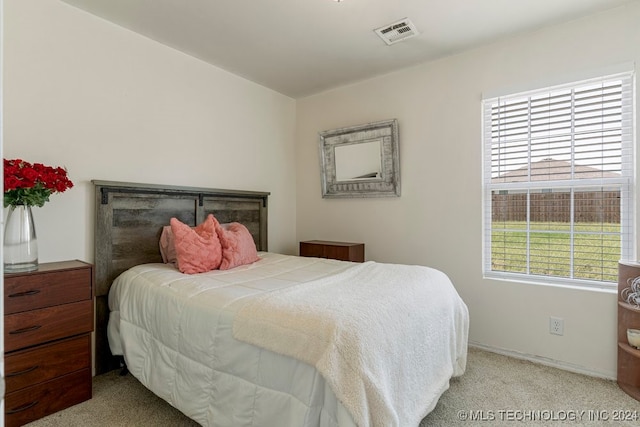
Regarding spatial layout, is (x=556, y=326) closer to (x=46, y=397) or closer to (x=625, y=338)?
(x=625, y=338)

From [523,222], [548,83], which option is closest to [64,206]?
[523,222]

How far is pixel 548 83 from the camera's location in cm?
263

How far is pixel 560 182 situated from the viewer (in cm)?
263

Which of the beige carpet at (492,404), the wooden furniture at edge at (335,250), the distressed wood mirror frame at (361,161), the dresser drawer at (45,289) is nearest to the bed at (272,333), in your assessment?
the beige carpet at (492,404)

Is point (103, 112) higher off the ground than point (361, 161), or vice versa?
point (103, 112)

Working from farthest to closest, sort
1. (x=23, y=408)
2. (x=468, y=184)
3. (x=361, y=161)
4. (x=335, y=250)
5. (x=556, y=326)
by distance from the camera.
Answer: (x=361, y=161) < (x=335, y=250) < (x=468, y=184) < (x=556, y=326) < (x=23, y=408)

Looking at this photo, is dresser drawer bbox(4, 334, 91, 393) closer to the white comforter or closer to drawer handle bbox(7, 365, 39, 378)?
drawer handle bbox(7, 365, 39, 378)

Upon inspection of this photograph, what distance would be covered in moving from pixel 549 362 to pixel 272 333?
235 cm

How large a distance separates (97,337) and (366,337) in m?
2.13

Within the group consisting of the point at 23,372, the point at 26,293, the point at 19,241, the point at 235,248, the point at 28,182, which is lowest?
the point at 23,372

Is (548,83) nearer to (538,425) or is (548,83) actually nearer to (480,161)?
(480,161)

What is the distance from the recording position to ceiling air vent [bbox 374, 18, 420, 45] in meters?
2.58

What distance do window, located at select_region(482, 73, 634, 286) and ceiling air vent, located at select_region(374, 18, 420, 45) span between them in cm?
89

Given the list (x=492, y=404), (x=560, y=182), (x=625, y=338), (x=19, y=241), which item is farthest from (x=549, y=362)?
(x=19, y=241)
